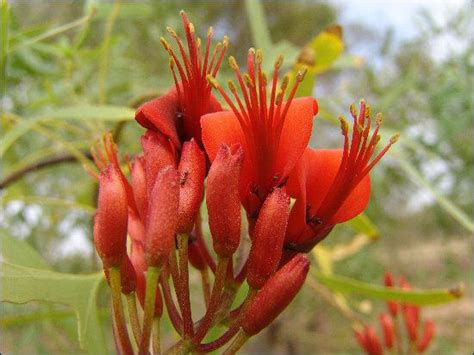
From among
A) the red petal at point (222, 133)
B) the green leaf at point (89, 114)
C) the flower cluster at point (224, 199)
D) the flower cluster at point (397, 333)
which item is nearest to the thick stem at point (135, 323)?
the flower cluster at point (224, 199)

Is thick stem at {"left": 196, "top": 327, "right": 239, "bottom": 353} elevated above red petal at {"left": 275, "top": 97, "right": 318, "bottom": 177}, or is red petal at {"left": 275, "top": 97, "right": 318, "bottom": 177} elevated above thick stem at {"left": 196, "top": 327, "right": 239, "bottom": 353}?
red petal at {"left": 275, "top": 97, "right": 318, "bottom": 177}

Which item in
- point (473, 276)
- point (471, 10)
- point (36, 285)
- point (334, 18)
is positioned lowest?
point (473, 276)

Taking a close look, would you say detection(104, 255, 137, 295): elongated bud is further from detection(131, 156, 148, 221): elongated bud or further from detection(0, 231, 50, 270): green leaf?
detection(0, 231, 50, 270): green leaf

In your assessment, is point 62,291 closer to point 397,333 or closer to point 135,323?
point 135,323

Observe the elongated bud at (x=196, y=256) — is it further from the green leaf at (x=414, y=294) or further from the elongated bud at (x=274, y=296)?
the green leaf at (x=414, y=294)

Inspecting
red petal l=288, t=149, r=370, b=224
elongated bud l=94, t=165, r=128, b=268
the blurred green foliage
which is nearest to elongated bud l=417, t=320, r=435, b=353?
the blurred green foliage

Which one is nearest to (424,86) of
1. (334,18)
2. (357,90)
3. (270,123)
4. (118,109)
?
(357,90)

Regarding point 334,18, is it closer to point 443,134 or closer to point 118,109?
point 443,134

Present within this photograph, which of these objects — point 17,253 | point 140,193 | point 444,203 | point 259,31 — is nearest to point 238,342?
point 140,193
